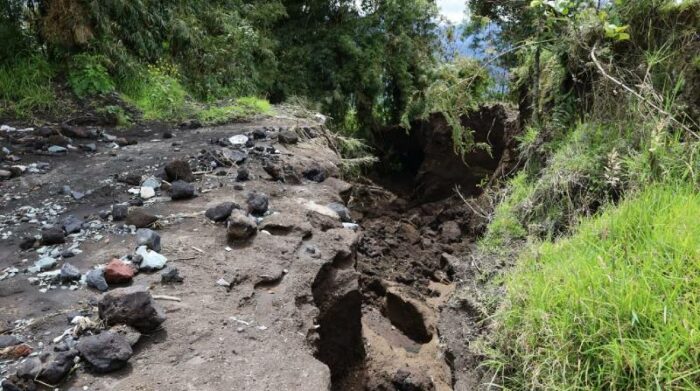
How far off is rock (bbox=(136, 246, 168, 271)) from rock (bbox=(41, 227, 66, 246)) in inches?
20.9

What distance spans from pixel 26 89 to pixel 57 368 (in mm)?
5283

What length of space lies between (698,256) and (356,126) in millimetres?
10036

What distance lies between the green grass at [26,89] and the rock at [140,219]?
3.44 m

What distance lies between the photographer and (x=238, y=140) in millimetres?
5422

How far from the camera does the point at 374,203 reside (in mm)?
9578

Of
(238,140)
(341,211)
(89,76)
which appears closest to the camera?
(341,211)

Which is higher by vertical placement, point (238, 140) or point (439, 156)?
point (238, 140)

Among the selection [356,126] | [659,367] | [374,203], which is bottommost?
[374,203]

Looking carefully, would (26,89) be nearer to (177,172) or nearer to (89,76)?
(89,76)

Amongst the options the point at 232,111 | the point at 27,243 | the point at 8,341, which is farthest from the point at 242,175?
the point at 232,111

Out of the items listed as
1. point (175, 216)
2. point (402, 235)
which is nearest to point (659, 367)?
point (175, 216)

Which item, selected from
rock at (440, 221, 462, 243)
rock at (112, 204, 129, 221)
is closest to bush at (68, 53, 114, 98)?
rock at (112, 204, 129, 221)

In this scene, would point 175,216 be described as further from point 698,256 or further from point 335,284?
point 698,256

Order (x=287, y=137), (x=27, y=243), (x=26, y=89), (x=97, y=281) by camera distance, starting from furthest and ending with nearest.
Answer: (x=26, y=89) < (x=287, y=137) < (x=27, y=243) < (x=97, y=281)
